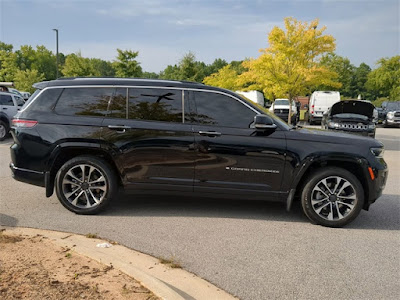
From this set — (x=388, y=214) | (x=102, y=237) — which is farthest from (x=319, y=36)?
(x=102, y=237)

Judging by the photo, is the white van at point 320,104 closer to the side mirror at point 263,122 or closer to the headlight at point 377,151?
the headlight at point 377,151

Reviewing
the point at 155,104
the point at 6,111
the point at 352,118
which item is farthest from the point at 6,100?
the point at 352,118

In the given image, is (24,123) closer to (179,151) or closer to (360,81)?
(179,151)

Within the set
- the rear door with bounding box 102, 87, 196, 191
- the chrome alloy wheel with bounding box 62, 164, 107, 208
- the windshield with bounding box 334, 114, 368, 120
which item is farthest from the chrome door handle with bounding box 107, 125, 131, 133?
the windshield with bounding box 334, 114, 368, 120

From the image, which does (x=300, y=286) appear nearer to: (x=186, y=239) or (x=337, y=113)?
(x=186, y=239)

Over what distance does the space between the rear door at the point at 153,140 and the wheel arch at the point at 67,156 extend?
15cm

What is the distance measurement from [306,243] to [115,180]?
2.63m

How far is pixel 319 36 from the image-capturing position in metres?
17.2

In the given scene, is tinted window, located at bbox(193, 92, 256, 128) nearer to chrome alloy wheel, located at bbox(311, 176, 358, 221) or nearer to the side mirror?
the side mirror

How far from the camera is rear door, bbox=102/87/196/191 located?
16.1 feet

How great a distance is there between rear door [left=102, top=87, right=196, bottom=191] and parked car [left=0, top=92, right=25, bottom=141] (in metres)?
10.2

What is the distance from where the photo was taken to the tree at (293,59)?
1725cm

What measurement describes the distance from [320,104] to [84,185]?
76.6ft

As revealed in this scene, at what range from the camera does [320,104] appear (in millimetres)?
25719
